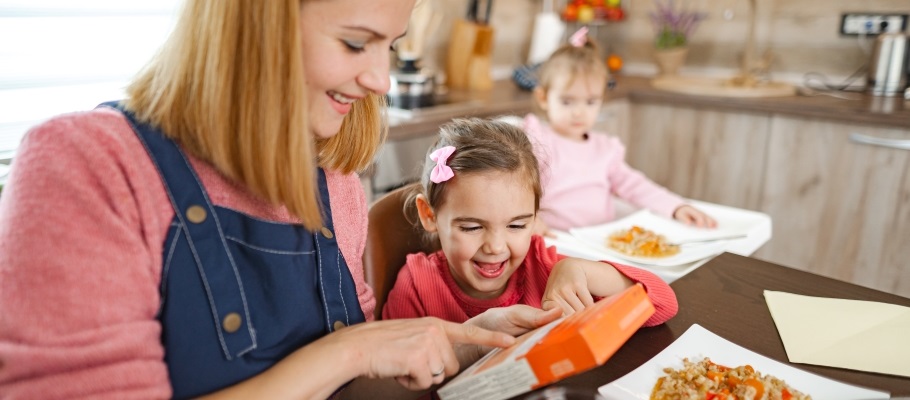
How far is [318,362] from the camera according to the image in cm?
76

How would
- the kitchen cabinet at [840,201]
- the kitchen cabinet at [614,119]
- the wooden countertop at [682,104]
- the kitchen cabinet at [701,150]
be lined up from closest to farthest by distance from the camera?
1. the wooden countertop at [682,104]
2. the kitchen cabinet at [840,201]
3. the kitchen cabinet at [701,150]
4. the kitchen cabinet at [614,119]

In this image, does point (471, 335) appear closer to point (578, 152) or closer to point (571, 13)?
point (578, 152)

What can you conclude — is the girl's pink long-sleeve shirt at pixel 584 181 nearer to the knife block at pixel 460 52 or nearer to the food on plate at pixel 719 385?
the knife block at pixel 460 52

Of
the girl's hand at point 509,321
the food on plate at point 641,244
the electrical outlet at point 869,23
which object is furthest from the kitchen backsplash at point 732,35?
the girl's hand at point 509,321

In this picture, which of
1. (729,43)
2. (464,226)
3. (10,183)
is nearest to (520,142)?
(464,226)

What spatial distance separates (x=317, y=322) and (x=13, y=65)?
1609 millimetres

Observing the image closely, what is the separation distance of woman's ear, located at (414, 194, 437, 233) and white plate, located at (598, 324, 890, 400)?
0.50 meters

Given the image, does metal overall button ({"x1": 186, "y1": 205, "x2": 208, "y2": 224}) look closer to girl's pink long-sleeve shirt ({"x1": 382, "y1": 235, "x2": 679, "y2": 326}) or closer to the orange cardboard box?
the orange cardboard box

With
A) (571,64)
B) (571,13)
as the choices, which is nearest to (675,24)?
(571,13)

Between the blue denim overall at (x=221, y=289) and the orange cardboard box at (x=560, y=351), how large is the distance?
0.25 meters

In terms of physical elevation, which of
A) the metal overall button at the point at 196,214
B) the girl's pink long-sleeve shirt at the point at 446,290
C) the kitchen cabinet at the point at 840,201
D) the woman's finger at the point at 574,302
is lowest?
the kitchen cabinet at the point at 840,201

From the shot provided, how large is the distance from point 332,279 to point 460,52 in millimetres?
2181

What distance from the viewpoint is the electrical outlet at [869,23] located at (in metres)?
2.76

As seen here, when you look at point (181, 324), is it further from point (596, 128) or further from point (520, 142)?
point (596, 128)
